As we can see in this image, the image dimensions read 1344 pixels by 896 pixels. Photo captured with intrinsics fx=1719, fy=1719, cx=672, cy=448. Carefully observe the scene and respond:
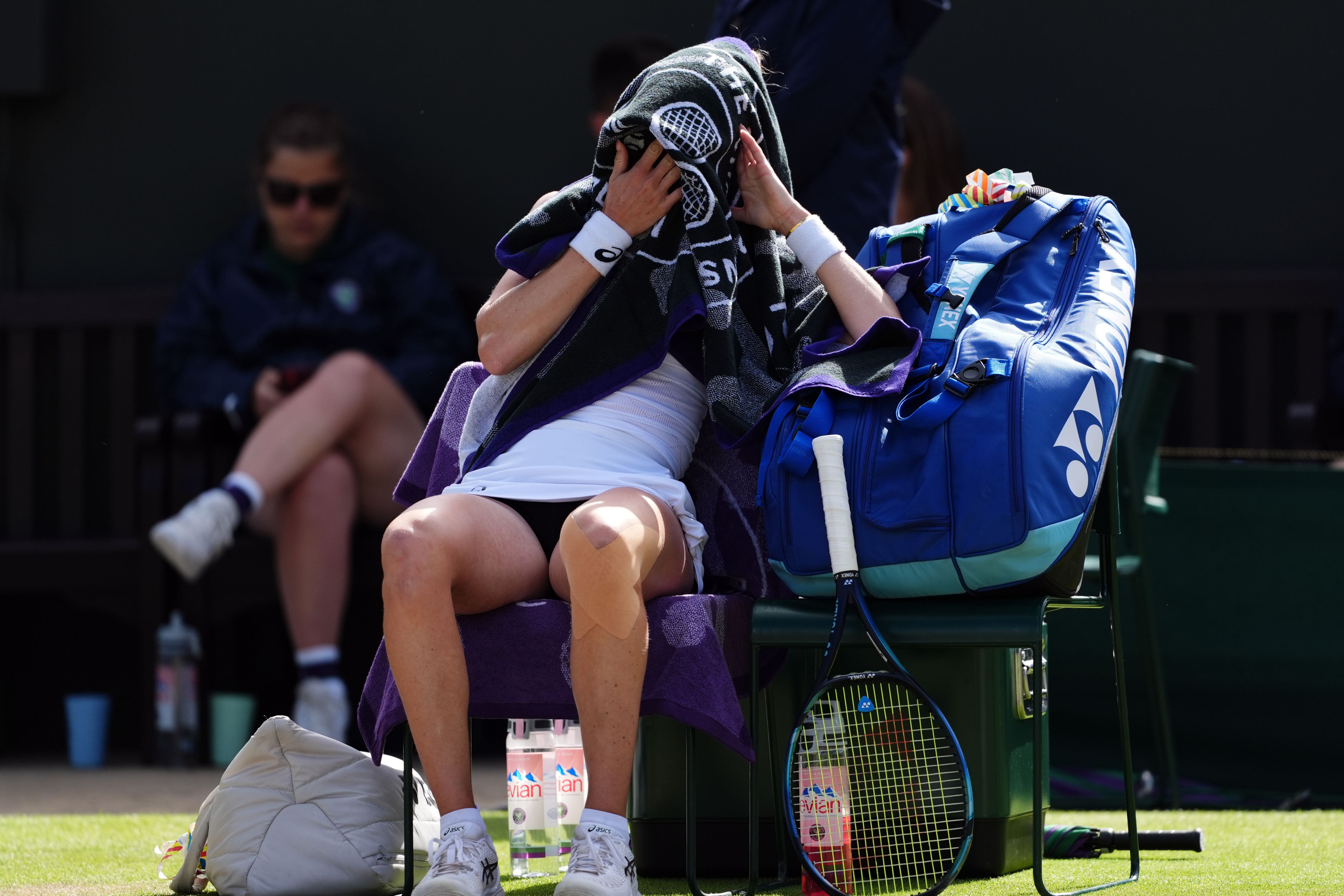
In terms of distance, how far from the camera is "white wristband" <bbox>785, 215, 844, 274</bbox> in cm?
257

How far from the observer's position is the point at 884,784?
236cm

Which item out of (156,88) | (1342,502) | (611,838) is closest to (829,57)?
(1342,502)

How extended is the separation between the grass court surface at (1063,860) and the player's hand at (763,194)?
1.00 metres

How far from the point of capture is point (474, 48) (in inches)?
205

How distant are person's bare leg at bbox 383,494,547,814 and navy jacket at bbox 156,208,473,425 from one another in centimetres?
246

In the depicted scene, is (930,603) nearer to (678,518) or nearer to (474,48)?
(678,518)

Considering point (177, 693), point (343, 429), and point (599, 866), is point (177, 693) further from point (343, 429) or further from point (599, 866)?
point (599, 866)

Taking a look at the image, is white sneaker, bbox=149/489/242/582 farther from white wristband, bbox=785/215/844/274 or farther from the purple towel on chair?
white wristband, bbox=785/215/844/274

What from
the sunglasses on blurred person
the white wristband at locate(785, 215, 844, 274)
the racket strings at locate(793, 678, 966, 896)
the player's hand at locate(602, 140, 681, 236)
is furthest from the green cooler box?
the sunglasses on blurred person

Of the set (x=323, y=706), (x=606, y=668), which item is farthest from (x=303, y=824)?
(x=323, y=706)

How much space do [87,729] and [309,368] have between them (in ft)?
3.89

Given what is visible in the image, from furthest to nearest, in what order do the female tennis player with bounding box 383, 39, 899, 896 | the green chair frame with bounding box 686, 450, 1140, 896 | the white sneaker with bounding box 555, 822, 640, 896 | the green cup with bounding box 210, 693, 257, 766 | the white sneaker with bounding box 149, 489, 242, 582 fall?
the green cup with bounding box 210, 693, 257, 766, the white sneaker with bounding box 149, 489, 242, 582, the female tennis player with bounding box 383, 39, 899, 896, the green chair frame with bounding box 686, 450, 1140, 896, the white sneaker with bounding box 555, 822, 640, 896

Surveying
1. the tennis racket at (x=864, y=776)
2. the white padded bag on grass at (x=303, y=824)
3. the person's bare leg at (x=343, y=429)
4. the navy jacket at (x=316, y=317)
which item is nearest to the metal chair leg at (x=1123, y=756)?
the tennis racket at (x=864, y=776)

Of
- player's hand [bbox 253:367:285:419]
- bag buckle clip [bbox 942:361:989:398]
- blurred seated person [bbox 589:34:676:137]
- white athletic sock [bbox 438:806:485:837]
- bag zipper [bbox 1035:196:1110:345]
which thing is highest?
blurred seated person [bbox 589:34:676:137]
